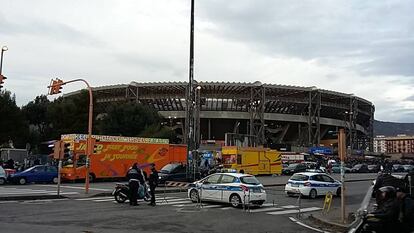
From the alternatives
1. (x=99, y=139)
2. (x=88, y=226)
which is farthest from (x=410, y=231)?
(x=99, y=139)

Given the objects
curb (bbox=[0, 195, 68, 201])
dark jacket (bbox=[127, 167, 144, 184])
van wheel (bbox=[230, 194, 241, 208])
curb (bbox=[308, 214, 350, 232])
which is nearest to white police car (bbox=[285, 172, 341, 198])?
van wheel (bbox=[230, 194, 241, 208])

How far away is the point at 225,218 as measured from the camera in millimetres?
16406

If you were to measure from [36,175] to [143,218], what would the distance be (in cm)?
2169

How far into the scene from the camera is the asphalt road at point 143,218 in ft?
43.4

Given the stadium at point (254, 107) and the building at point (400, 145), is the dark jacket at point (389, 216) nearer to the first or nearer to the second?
the stadium at point (254, 107)

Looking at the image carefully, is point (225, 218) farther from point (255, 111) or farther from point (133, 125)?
point (255, 111)

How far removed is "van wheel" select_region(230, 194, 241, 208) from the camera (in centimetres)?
2055

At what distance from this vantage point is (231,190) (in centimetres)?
2077

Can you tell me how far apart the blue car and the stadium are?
55.7 metres

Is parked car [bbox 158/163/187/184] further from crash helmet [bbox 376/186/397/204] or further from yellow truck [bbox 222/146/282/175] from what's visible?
crash helmet [bbox 376/186/397/204]

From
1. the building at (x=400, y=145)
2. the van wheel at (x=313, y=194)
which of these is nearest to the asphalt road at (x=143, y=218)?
the van wheel at (x=313, y=194)

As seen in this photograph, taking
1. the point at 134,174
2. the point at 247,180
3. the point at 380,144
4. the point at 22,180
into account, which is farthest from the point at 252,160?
the point at 380,144

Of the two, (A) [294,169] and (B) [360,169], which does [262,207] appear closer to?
(A) [294,169]

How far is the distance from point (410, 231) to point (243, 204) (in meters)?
13.4
